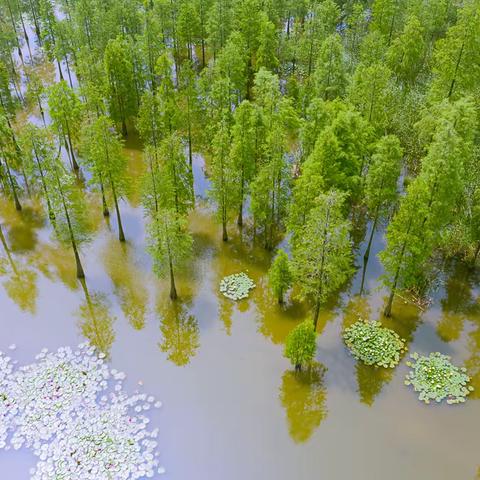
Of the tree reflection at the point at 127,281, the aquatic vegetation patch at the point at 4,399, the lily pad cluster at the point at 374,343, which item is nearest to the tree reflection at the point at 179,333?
the tree reflection at the point at 127,281

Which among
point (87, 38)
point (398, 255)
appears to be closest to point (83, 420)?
point (398, 255)

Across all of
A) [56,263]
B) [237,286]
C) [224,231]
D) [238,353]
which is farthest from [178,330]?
[56,263]

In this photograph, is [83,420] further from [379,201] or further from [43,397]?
[379,201]

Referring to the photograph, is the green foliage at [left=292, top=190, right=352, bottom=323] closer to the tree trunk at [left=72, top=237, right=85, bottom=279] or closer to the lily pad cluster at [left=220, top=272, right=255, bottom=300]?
the lily pad cluster at [left=220, top=272, right=255, bottom=300]

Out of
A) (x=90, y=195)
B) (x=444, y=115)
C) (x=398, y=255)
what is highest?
(x=444, y=115)

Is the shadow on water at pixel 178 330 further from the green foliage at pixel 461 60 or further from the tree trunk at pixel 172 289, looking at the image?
the green foliage at pixel 461 60

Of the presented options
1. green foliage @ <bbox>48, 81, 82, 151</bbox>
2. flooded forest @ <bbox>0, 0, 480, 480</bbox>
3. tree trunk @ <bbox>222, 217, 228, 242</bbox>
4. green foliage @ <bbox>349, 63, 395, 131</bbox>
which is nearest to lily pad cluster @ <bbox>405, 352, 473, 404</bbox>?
flooded forest @ <bbox>0, 0, 480, 480</bbox>
